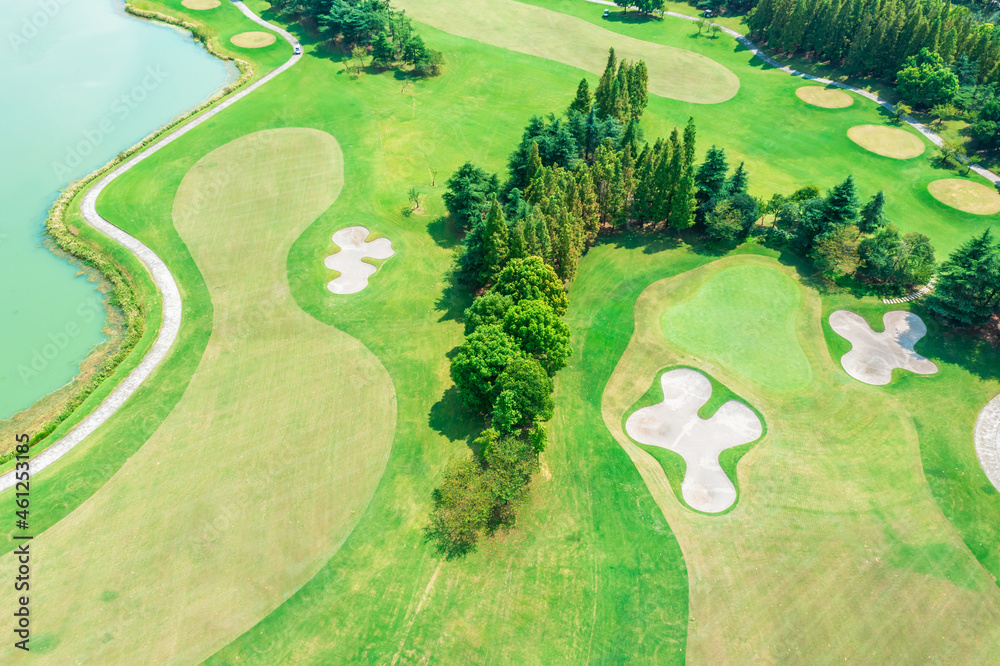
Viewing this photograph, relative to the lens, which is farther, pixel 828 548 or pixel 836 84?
pixel 836 84

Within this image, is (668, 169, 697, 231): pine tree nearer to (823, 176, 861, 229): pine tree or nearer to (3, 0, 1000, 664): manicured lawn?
(3, 0, 1000, 664): manicured lawn

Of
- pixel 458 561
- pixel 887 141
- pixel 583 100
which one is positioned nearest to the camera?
pixel 458 561

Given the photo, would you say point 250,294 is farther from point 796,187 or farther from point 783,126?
point 783,126

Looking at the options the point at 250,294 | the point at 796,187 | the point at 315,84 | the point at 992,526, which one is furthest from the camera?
the point at 315,84

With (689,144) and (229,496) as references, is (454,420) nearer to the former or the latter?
(229,496)

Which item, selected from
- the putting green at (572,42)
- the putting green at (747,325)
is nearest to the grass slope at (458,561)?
the putting green at (747,325)

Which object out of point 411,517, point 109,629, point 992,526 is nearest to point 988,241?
point 992,526

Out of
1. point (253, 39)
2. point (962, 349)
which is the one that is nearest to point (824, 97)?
point (962, 349)
